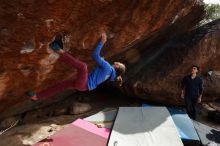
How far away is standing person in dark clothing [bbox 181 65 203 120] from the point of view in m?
9.68

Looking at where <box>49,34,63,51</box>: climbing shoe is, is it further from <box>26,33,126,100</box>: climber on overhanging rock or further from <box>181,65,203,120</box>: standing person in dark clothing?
<box>181,65,203,120</box>: standing person in dark clothing

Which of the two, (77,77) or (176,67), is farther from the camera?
(176,67)

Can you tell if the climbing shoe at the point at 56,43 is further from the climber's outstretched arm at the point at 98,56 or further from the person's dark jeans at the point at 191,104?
the person's dark jeans at the point at 191,104

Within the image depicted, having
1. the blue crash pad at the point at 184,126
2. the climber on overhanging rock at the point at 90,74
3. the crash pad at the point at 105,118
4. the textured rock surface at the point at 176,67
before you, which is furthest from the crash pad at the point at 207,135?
the textured rock surface at the point at 176,67

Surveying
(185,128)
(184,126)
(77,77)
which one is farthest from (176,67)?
(77,77)

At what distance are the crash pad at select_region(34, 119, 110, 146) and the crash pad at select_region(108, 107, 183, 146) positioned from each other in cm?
25

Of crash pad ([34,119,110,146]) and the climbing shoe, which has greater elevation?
the climbing shoe

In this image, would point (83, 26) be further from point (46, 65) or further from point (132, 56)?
point (132, 56)

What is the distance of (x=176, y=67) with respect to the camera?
12.5m

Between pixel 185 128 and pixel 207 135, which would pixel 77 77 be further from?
pixel 207 135

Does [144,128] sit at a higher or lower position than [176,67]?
lower

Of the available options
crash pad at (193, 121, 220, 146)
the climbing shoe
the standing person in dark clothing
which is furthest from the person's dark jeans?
the climbing shoe

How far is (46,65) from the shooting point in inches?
347

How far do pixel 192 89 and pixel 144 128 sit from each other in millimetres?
2456
